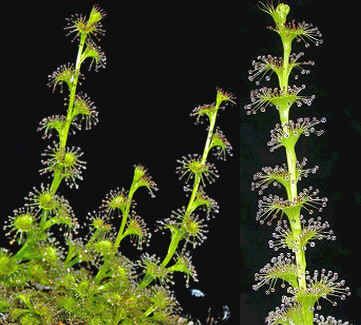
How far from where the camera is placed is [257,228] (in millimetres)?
3113

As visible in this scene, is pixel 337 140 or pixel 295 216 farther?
pixel 337 140

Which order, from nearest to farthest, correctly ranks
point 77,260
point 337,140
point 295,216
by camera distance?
point 295,216
point 77,260
point 337,140

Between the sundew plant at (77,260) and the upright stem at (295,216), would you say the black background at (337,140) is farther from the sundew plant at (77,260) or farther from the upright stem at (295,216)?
the upright stem at (295,216)

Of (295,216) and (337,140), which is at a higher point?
(337,140)

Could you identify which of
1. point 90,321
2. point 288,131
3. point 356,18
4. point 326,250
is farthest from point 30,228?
point 356,18

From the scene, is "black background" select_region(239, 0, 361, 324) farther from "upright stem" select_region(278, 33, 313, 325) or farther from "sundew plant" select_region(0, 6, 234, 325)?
"upright stem" select_region(278, 33, 313, 325)

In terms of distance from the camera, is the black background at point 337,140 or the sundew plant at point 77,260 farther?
the black background at point 337,140

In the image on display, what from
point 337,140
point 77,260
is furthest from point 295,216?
point 337,140

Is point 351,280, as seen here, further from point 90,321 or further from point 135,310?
point 90,321

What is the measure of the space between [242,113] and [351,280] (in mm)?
809

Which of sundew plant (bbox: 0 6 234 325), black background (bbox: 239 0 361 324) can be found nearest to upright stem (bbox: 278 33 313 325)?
sundew plant (bbox: 0 6 234 325)

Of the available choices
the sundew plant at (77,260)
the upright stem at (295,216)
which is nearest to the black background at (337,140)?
the sundew plant at (77,260)

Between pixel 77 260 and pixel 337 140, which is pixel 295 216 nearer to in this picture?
pixel 77 260

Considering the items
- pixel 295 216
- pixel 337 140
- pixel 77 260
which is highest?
pixel 337 140
